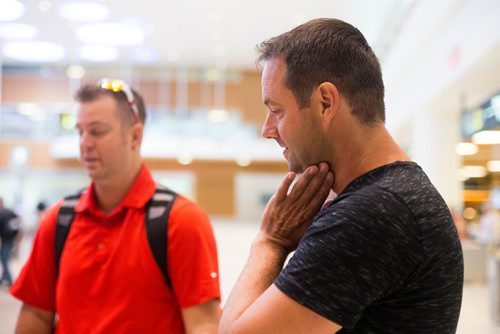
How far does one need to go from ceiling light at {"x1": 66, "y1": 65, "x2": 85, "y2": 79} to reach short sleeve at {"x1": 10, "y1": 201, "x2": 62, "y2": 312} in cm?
3602

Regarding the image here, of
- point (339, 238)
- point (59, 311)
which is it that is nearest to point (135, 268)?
point (59, 311)

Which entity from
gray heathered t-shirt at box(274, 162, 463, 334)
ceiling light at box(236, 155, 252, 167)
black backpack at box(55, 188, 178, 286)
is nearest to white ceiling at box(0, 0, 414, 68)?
ceiling light at box(236, 155, 252, 167)

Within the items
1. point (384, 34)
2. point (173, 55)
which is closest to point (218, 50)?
point (173, 55)

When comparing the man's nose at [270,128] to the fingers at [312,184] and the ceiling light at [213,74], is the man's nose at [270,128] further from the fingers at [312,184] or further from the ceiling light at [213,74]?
the ceiling light at [213,74]

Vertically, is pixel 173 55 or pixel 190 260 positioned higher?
pixel 190 260

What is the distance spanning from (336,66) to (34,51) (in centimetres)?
3277

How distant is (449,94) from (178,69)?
25497 mm

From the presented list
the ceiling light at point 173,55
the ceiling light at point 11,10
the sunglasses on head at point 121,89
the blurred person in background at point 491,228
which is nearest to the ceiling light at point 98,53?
the ceiling light at point 173,55

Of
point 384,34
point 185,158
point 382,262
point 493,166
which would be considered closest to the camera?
point 382,262

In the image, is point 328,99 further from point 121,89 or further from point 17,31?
point 17,31

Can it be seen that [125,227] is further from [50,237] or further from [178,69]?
[178,69]

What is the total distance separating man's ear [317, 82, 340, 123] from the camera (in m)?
1.46

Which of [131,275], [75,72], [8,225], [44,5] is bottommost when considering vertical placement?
[8,225]

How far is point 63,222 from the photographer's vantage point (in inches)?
105
